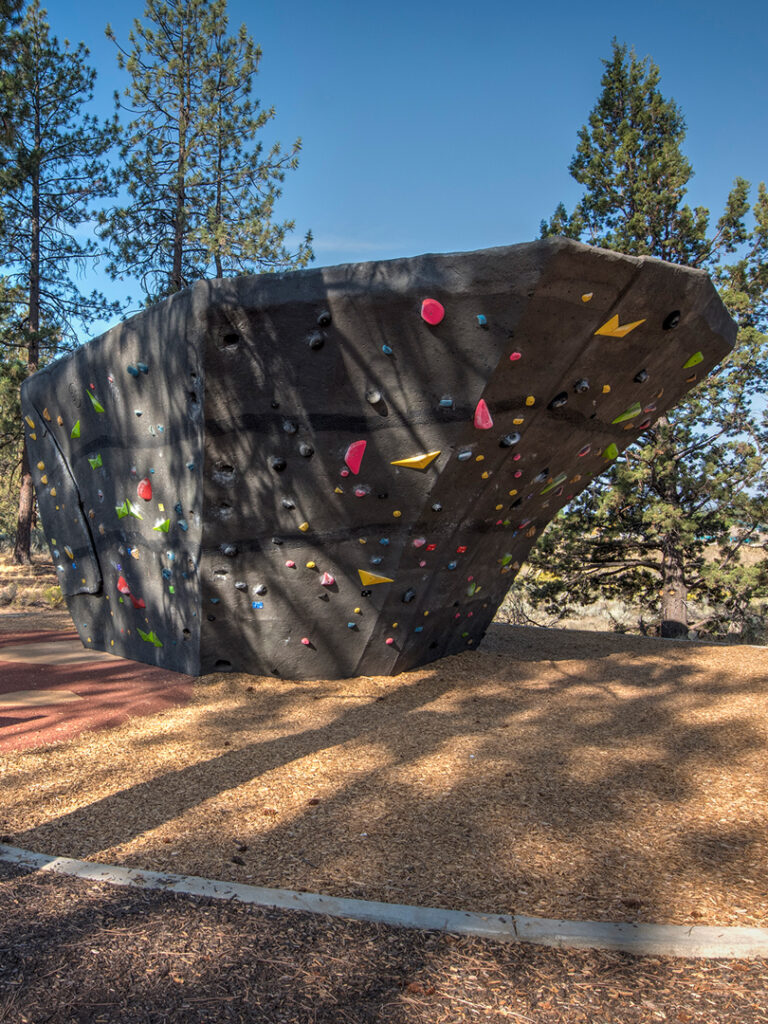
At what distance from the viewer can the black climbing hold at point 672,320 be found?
5.61m

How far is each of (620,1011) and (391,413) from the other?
428 cm

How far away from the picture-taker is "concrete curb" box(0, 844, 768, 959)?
109 inches

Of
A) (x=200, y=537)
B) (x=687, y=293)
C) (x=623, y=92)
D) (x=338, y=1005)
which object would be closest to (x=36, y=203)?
(x=623, y=92)

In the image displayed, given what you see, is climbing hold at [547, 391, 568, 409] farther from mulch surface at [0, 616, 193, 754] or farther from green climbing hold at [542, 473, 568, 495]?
mulch surface at [0, 616, 193, 754]

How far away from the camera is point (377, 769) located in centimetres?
479

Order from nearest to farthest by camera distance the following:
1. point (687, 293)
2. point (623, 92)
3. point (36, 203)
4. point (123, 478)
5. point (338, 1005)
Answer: point (338, 1005), point (687, 293), point (123, 478), point (623, 92), point (36, 203)

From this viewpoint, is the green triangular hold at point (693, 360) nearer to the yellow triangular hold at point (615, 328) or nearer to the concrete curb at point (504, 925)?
the yellow triangular hold at point (615, 328)

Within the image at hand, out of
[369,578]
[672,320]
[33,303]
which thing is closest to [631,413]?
[672,320]

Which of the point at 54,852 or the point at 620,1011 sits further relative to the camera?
the point at 54,852

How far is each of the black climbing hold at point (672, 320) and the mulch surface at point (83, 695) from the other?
510cm

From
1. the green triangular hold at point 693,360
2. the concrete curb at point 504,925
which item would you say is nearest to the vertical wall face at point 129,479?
the concrete curb at point 504,925

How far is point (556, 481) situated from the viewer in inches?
282

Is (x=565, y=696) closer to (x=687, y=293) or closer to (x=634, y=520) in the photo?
(x=687, y=293)

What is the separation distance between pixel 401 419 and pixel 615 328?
1.75 meters
